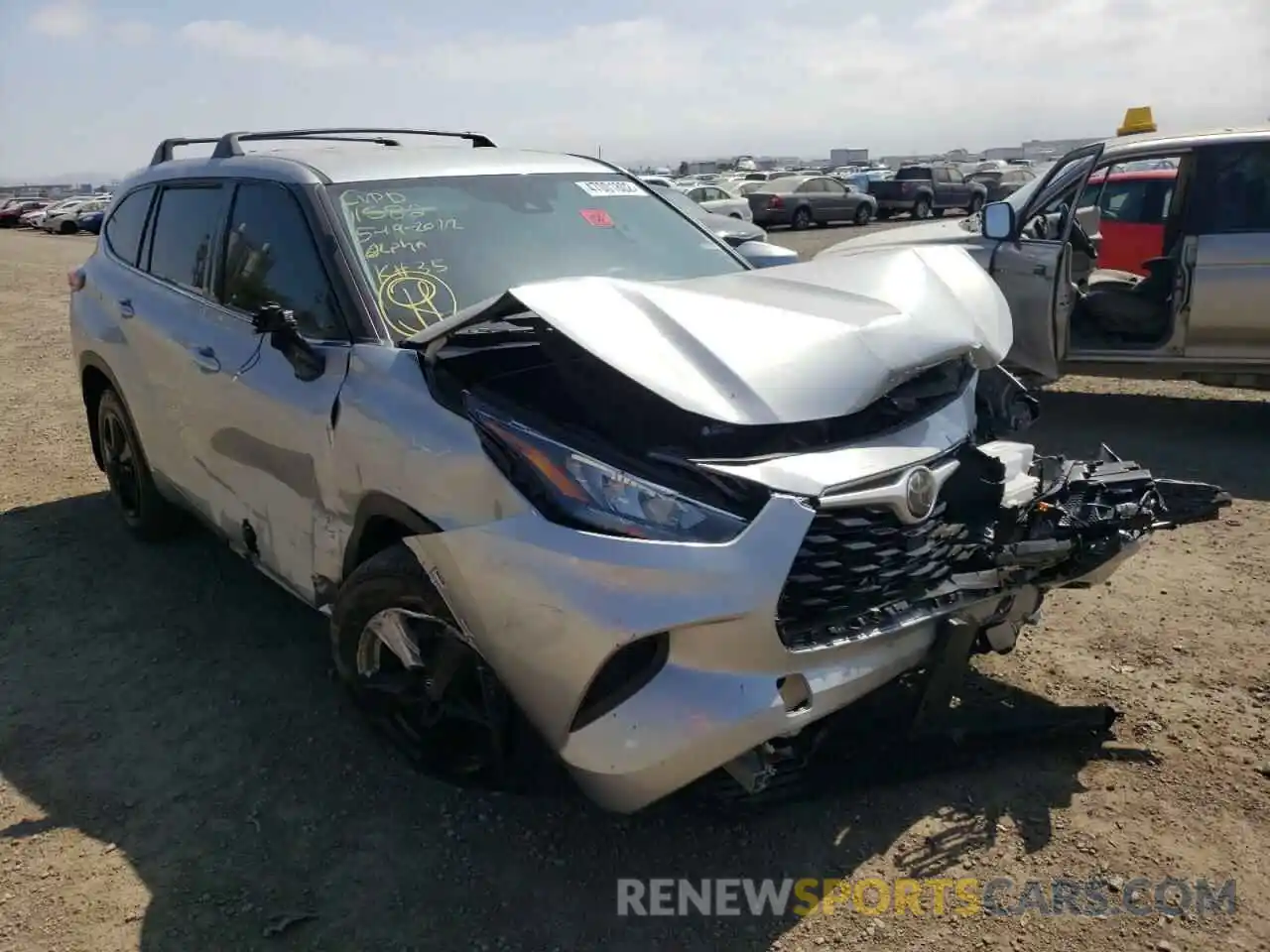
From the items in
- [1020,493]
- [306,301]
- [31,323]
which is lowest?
[31,323]

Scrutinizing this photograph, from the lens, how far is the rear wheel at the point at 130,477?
485 cm

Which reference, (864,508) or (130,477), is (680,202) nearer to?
(130,477)

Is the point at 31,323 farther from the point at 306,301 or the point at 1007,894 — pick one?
the point at 1007,894

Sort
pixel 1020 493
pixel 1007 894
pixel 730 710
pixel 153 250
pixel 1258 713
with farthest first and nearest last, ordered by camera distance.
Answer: pixel 153 250, pixel 1258 713, pixel 1020 493, pixel 1007 894, pixel 730 710

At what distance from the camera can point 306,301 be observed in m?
3.40

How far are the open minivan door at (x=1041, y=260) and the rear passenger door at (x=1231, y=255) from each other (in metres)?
0.72

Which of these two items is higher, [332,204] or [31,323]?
[332,204]

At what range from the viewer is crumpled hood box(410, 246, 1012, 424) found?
8.31 feet

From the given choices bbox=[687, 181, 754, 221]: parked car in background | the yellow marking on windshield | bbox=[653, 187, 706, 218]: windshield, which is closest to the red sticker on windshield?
bbox=[653, 187, 706, 218]: windshield

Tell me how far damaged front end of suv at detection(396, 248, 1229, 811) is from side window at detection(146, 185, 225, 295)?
1.79m

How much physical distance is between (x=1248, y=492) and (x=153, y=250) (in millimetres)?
5671

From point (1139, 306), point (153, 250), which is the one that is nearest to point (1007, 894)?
point (153, 250)

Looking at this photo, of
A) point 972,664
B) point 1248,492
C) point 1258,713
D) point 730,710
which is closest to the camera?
point 730,710

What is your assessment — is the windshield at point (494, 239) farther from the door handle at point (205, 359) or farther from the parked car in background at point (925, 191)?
A: the parked car in background at point (925, 191)
